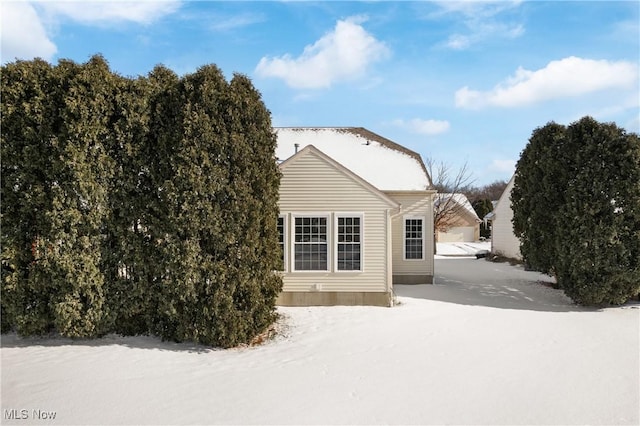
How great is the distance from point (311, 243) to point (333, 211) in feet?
3.73

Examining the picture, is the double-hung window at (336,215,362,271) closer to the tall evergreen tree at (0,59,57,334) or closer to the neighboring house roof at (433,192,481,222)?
the tall evergreen tree at (0,59,57,334)

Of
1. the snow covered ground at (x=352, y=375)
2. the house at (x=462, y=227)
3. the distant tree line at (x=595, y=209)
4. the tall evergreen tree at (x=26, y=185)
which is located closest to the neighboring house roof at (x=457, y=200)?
the house at (x=462, y=227)

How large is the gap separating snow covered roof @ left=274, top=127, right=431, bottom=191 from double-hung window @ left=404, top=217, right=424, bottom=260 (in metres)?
1.37

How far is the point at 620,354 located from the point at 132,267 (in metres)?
9.95

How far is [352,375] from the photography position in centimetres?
709

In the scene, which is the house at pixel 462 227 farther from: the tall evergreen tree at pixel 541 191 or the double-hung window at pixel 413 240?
the tall evergreen tree at pixel 541 191

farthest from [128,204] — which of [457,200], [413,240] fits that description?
[457,200]

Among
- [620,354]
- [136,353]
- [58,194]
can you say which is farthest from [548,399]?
[58,194]

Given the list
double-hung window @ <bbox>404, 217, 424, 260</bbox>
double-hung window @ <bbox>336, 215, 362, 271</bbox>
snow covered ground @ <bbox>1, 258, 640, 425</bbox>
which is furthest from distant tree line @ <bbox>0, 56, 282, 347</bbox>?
double-hung window @ <bbox>404, 217, 424, 260</bbox>

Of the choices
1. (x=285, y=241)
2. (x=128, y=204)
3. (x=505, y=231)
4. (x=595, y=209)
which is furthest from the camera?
(x=505, y=231)

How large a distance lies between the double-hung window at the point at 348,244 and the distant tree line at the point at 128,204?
12.5 feet

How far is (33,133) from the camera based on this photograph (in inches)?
317

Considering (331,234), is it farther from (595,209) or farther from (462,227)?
(462,227)

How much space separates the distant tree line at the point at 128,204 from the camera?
810cm
